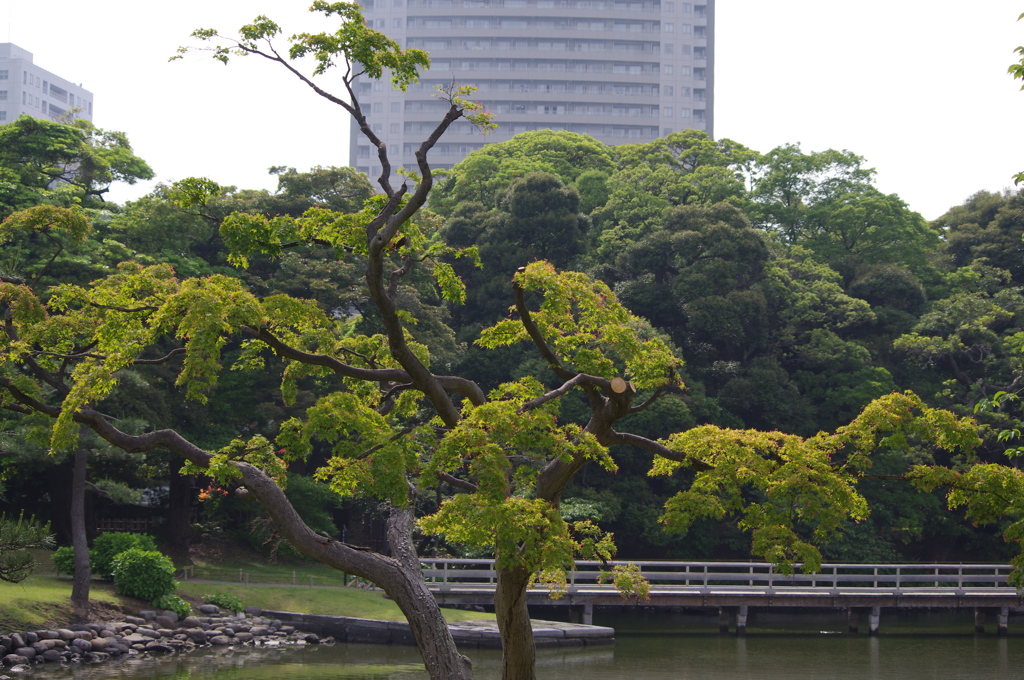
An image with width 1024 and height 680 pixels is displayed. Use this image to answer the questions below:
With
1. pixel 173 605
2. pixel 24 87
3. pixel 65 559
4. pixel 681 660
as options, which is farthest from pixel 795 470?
pixel 24 87

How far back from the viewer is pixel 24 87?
97.3 metres

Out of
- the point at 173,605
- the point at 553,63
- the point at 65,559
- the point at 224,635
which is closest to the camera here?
the point at 224,635

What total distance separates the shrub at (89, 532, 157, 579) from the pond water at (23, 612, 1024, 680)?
372cm

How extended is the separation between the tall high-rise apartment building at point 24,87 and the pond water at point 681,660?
86918 millimetres

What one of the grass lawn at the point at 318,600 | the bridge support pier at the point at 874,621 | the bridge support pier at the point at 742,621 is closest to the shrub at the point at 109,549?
the grass lawn at the point at 318,600

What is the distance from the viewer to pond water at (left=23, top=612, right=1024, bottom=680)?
17484 millimetres

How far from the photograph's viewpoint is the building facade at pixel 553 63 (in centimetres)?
9762

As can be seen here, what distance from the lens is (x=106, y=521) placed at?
96.4 ft

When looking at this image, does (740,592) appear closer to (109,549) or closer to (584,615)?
(584,615)

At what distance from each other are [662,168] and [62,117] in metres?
24.0

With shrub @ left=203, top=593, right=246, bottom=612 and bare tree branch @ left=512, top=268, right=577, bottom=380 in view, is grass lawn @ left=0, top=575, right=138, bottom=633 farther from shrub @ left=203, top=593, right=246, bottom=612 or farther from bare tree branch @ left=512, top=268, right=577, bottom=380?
bare tree branch @ left=512, top=268, right=577, bottom=380

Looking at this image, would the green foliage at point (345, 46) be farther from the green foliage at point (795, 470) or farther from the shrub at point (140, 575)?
the shrub at point (140, 575)

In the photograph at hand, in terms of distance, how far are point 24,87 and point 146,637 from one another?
95.0 metres

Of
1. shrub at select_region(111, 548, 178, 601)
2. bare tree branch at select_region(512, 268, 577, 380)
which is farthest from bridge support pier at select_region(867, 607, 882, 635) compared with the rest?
bare tree branch at select_region(512, 268, 577, 380)
